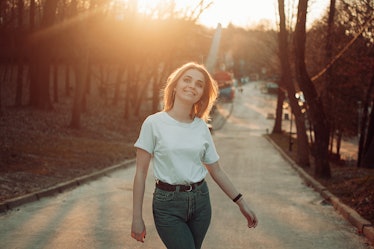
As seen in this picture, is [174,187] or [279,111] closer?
[174,187]

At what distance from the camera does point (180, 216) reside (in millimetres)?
3684

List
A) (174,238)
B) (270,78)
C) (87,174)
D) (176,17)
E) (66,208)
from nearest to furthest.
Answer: (174,238), (66,208), (87,174), (176,17), (270,78)

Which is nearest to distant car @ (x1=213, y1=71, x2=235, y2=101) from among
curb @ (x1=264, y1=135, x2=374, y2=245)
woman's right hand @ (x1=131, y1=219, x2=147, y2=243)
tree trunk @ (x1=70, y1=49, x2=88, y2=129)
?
tree trunk @ (x1=70, y1=49, x2=88, y2=129)

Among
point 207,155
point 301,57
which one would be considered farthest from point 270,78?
point 207,155

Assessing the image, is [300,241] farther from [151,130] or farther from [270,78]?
[270,78]

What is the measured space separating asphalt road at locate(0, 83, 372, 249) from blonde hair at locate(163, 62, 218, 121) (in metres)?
3.46

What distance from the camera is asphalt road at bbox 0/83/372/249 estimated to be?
24.6 feet

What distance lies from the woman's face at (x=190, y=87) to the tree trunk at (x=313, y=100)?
10659 mm

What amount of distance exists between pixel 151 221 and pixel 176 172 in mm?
5343

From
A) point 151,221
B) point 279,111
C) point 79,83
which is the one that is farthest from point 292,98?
point 279,111

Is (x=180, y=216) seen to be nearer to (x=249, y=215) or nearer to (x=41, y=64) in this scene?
(x=249, y=215)

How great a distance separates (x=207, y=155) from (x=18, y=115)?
24.2 metres

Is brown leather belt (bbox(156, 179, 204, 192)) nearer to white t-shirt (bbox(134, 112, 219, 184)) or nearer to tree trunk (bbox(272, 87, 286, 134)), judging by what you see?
white t-shirt (bbox(134, 112, 219, 184))

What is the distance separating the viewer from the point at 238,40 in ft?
469
